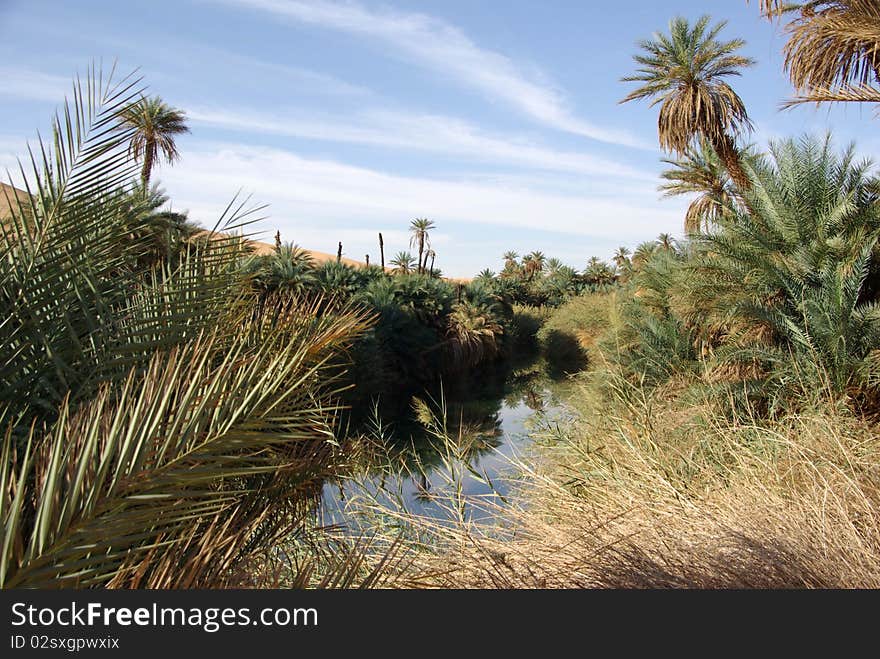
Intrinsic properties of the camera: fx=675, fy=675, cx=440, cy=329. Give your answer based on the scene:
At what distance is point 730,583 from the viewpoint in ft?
11.1

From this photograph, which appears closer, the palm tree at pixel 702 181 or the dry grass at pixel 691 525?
the dry grass at pixel 691 525

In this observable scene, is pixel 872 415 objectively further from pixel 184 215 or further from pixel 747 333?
pixel 184 215

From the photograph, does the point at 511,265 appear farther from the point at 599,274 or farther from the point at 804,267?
the point at 804,267

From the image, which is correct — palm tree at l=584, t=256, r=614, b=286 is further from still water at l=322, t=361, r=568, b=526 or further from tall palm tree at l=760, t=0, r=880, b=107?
tall palm tree at l=760, t=0, r=880, b=107

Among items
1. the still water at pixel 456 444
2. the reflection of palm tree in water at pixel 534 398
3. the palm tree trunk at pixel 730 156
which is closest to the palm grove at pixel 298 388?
the still water at pixel 456 444

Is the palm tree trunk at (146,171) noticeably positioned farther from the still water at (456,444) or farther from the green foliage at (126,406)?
the still water at (456,444)

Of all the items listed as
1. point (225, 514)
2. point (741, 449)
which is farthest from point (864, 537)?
point (225, 514)

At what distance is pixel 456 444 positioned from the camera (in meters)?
5.71

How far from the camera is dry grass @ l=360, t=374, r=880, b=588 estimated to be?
345cm

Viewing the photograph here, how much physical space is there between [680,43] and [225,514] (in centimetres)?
1940

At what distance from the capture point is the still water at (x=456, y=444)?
5.53 metres

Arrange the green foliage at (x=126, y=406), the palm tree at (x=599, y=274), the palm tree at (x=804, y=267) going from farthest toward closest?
the palm tree at (x=599, y=274)
the palm tree at (x=804, y=267)
the green foliage at (x=126, y=406)

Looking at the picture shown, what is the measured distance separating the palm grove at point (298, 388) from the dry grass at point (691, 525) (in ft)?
0.07

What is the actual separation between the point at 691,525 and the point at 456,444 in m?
2.17
